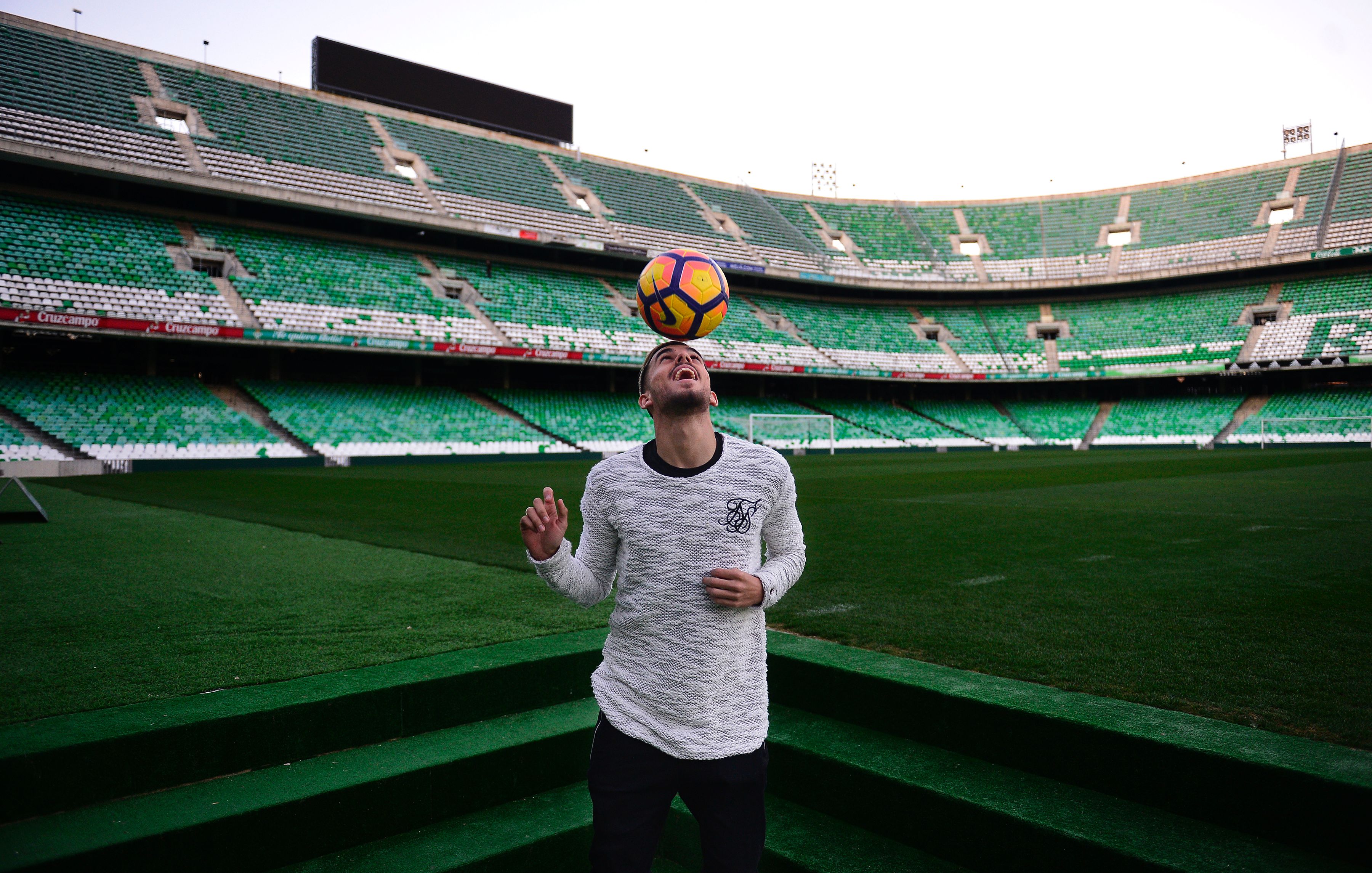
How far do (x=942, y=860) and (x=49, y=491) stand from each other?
699 inches

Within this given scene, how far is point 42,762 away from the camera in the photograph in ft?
8.03

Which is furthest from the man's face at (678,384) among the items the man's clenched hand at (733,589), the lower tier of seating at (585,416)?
the lower tier of seating at (585,416)

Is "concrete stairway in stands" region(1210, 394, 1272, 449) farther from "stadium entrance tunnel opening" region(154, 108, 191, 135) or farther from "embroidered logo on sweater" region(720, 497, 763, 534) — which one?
"stadium entrance tunnel opening" region(154, 108, 191, 135)

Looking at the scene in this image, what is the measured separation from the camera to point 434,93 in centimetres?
4097

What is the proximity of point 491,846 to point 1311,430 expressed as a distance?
4263 cm

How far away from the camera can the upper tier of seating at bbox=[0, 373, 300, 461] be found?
2295 centimetres

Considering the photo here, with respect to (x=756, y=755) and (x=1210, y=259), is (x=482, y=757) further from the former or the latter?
(x=1210, y=259)

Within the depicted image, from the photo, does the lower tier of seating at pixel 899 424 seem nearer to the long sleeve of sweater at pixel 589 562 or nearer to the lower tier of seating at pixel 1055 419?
the lower tier of seating at pixel 1055 419

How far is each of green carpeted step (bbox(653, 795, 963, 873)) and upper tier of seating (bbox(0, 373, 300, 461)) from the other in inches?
993

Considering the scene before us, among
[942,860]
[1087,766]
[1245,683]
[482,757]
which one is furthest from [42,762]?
[1245,683]

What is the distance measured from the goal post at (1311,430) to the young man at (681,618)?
1511 inches

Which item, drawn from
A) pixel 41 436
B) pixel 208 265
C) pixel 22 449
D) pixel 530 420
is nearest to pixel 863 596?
pixel 22 449

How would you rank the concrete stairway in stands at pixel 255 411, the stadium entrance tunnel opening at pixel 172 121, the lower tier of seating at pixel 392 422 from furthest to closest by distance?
1. the stadium entrance tunnel opening at pixel 172 121
2. the lower tier of seating at pixel 392 422
3. the concrete stairway in stands at pixel 255 411

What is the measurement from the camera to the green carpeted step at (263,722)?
2.50m
